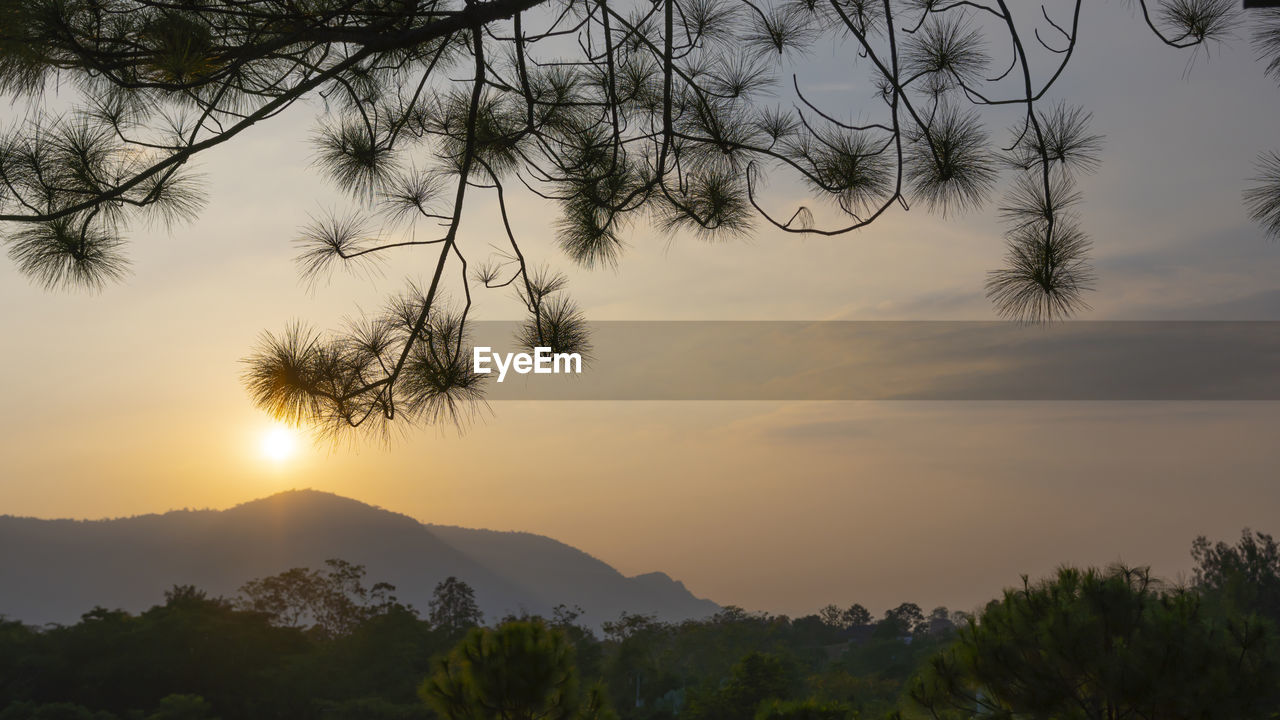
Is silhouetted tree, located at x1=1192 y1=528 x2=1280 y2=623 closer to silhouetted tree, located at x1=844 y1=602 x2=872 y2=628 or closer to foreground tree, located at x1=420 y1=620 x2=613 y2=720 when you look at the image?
silhouetted tree, located at x1=844 y1=602 x2=872 y2=628

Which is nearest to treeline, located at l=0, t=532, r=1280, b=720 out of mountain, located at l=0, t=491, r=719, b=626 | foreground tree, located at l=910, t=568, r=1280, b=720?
foreground tree, located at l=910, t=568, r=1280, b=720

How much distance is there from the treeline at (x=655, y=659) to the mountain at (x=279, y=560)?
37151mm

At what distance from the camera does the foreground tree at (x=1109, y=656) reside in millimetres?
2998

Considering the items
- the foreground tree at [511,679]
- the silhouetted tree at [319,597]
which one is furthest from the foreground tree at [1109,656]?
the silhouetted tree at [319,597]

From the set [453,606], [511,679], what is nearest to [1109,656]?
[511,679]

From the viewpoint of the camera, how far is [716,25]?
313 cm

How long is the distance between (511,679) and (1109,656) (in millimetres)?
2482

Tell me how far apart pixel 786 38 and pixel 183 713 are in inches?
526

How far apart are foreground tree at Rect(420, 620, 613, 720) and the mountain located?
2118 inches

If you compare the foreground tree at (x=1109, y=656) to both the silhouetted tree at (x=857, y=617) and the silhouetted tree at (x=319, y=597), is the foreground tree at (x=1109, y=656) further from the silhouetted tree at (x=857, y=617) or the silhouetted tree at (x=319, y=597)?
the silhouetted tree at (x=857, y=617)

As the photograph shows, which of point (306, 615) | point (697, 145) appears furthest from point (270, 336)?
point (306, 615)

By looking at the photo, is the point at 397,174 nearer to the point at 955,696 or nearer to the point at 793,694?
the point at 955,696

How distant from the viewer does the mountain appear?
58594 millimetres

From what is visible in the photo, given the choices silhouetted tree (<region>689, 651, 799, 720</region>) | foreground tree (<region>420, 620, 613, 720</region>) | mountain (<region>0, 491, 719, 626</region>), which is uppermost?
mountain (<region>0, 491, 719, 626</region>)
